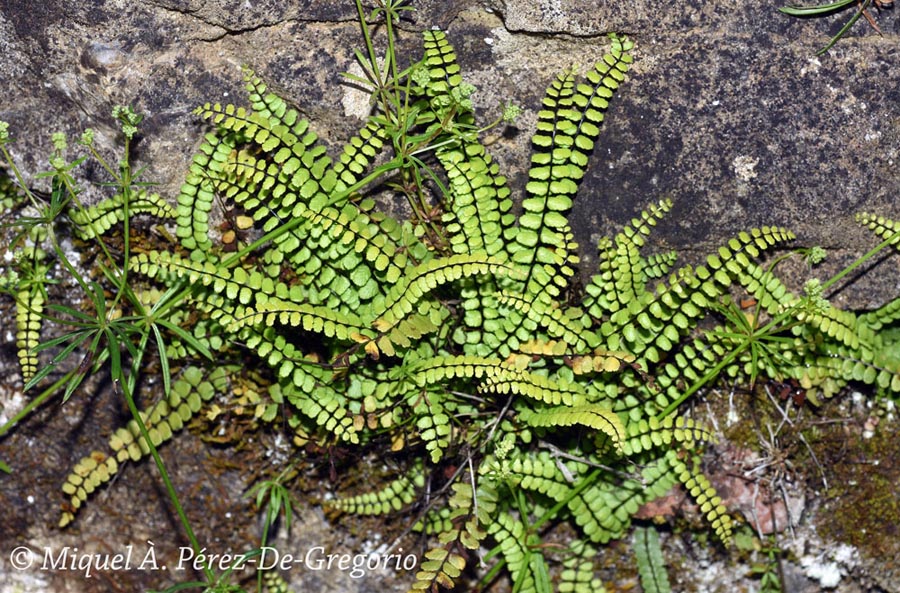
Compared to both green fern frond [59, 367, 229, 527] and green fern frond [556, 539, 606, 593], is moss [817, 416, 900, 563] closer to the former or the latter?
green fern frond [556, 539, 606, 593]

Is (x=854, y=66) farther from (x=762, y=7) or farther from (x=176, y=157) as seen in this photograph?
(x=176, y=157)

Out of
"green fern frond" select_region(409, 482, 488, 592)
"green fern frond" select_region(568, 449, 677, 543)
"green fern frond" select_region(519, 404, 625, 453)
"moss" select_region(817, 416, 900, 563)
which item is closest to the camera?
"green fern frond" select_region(519, 404, 625, 453)

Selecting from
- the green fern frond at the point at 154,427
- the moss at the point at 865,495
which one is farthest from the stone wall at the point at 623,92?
the green fern frond at the point at 154,427

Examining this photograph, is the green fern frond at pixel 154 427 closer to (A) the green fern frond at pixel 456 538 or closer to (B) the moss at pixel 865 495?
(A) the green fern frond at pixel 456 538

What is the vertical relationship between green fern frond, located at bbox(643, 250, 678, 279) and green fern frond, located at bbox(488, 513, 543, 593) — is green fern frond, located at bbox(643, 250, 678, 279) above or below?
above

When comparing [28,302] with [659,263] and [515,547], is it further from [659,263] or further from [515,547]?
[659,263]

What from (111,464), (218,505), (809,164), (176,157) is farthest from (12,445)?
(809,164)

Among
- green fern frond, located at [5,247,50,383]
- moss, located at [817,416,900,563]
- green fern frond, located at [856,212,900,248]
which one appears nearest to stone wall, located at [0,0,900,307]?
green fern frond, located at [856,212,900,248]

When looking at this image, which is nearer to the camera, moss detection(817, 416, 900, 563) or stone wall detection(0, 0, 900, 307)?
stone wall detection(0, 0, 900, 307)
